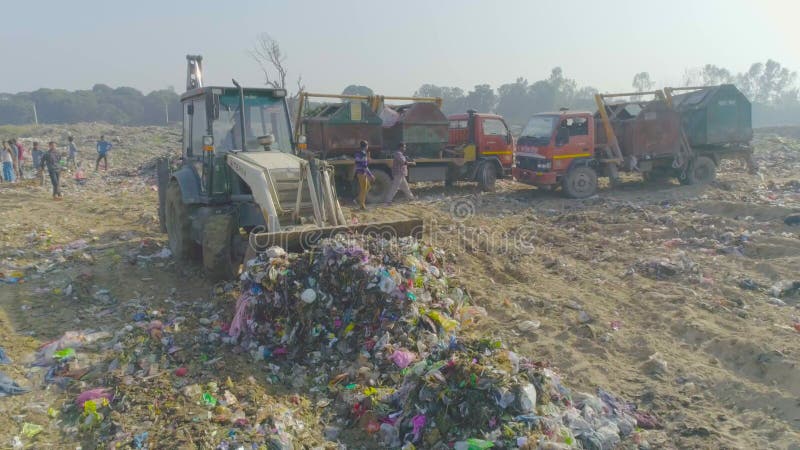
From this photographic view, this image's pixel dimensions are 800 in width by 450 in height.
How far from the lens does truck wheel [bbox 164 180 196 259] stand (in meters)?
6.58

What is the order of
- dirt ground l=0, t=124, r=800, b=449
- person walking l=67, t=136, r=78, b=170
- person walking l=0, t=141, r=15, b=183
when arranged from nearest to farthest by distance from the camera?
dirt ground l=0, t=124, r=800, b=449 < person walking l=0, t=141, r=15, b=183 < person walking l=67, t=136, r=78, b=170

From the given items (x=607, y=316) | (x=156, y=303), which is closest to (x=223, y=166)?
(x=156, y=303)

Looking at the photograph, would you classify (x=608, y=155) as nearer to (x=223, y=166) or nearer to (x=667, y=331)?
(x=667, y=331)

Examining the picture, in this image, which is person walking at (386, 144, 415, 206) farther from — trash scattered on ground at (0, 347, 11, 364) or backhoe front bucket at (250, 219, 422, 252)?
trash scattered on ground at (0, 347, 11, 364)

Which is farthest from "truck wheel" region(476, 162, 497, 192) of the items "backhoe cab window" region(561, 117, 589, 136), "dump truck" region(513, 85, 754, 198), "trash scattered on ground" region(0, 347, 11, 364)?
"trash scattered on ground" region(0, 347, 11, 364)

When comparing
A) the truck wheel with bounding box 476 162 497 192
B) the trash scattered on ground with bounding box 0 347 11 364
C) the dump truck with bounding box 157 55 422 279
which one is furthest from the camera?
the truck wheel with bounding box 476 162 497 192

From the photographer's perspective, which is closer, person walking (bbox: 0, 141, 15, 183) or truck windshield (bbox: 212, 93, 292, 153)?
truck windshield (bbox: 212, 93, 292, 153)

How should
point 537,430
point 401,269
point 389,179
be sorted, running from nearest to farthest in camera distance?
point 537,430 → point 401,269 → point 389,179

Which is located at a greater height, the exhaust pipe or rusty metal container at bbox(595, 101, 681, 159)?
the exhaust pipe

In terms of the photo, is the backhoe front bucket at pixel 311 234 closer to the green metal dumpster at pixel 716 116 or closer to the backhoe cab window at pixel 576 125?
the backhoe cab window at pixel 576 125

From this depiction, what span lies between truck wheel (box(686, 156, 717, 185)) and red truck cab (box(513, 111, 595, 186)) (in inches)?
124

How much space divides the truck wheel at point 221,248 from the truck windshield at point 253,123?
1.07 metres

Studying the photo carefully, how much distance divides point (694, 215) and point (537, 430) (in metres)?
8.42

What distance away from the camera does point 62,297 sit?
5.83 m
